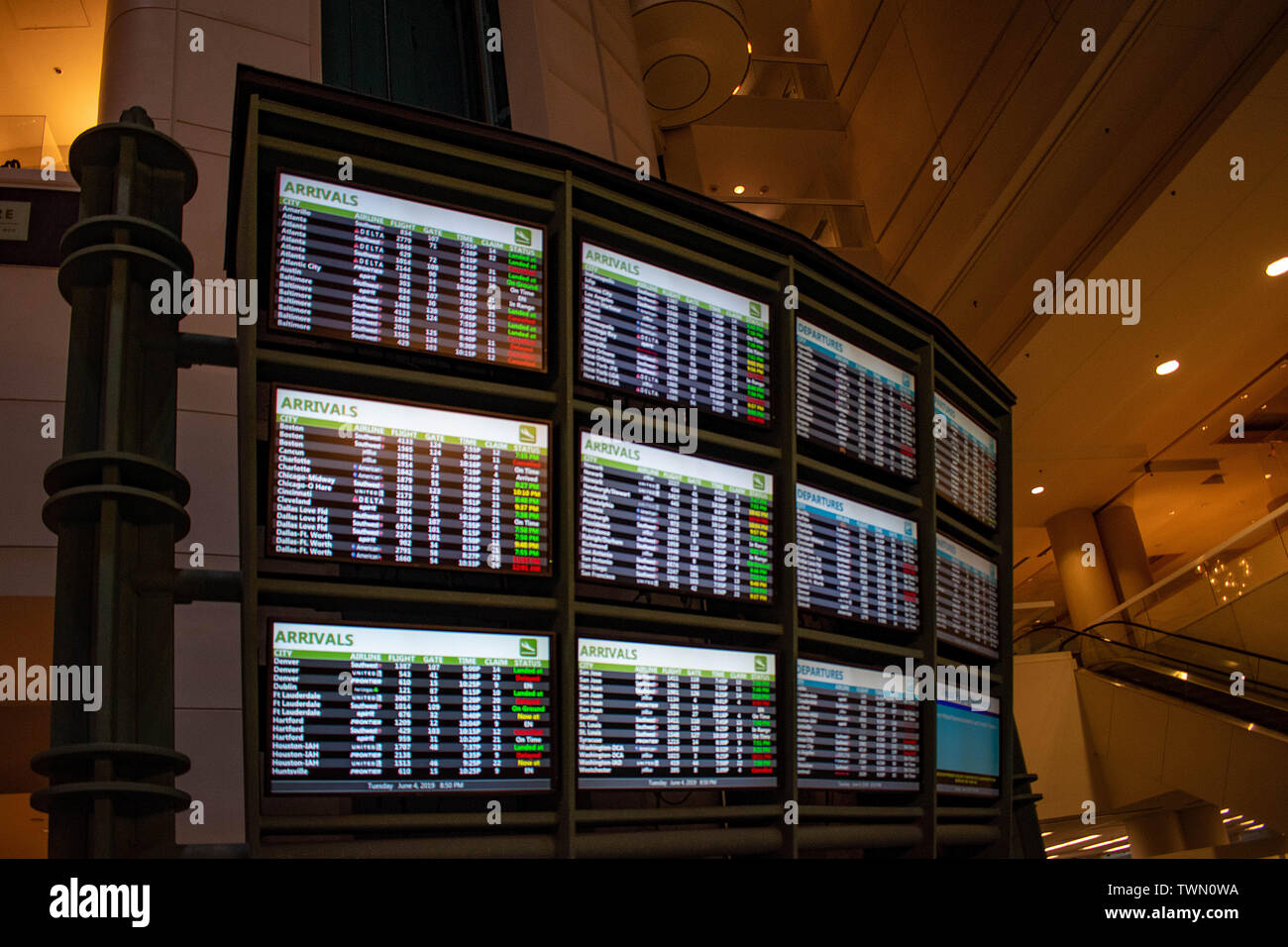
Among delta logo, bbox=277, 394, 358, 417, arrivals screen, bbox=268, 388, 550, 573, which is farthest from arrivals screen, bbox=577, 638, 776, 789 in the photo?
delta logo, bbox=277, 394, 358, 417

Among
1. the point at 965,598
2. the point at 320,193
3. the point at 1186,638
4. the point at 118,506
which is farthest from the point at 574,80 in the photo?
the point at 1186,638

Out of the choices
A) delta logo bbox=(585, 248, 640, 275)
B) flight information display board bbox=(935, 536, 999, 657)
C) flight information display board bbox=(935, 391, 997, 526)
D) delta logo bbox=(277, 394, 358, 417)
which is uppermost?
delta logo bbox=(585, 248, 640, 275)

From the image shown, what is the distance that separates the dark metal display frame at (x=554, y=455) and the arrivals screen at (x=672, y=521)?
0.09 meters

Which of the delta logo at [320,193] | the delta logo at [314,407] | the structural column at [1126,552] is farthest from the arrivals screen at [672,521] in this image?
the structural column at [1126,552]

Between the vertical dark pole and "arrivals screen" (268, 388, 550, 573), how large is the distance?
1.13 ft

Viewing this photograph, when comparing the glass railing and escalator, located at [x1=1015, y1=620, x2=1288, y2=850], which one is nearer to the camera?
escalator, located at [x1=1015, y1=620, x2=1288, y2=850]

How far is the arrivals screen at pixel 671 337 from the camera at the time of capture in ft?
12.4

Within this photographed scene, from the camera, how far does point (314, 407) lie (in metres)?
3.25

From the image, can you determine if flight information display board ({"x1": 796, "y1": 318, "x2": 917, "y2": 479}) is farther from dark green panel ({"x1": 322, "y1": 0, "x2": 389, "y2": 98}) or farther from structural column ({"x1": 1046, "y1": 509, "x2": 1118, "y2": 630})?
structural column ({"x1": 1046, "y1": 509, "x2": 1118, "y2": 630})

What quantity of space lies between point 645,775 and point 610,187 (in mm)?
2081

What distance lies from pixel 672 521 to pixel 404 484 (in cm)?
100

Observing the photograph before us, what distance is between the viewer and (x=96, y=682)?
111 inches

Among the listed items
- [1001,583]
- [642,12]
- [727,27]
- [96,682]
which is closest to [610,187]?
[96,682]

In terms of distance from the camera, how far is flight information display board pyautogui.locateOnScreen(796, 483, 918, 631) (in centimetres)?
425
